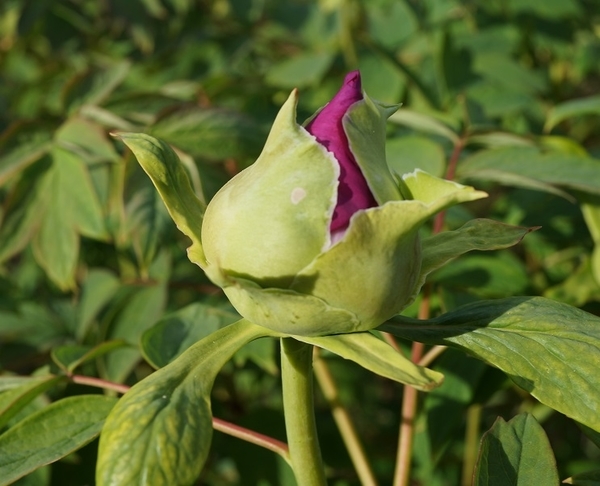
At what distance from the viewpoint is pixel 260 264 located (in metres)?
0.51

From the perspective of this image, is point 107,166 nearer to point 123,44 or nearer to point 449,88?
point 449,88

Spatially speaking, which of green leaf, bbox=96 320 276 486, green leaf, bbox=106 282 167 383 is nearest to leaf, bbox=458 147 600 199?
green leaf, bbox=106 282 167 383

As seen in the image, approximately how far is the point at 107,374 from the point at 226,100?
64 centimetres

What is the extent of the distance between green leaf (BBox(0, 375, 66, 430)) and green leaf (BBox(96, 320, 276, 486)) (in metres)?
0.26

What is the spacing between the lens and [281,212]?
50 centimetres

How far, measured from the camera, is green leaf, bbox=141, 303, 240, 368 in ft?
2.52

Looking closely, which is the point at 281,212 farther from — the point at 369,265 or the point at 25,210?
the point at 25,210

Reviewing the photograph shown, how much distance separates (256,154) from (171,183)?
49 centimetres

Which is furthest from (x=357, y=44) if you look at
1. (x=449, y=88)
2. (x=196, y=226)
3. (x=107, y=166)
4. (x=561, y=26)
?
(x=196, y=226)

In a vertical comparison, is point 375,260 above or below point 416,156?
above

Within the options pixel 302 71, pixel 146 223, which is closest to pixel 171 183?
pixel 146 223

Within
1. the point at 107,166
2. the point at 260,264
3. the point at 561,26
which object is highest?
the point at 260,264

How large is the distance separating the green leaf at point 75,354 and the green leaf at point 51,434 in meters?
0.09

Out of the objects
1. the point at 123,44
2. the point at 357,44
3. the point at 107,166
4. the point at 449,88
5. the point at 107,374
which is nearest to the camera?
the point at 107,374
